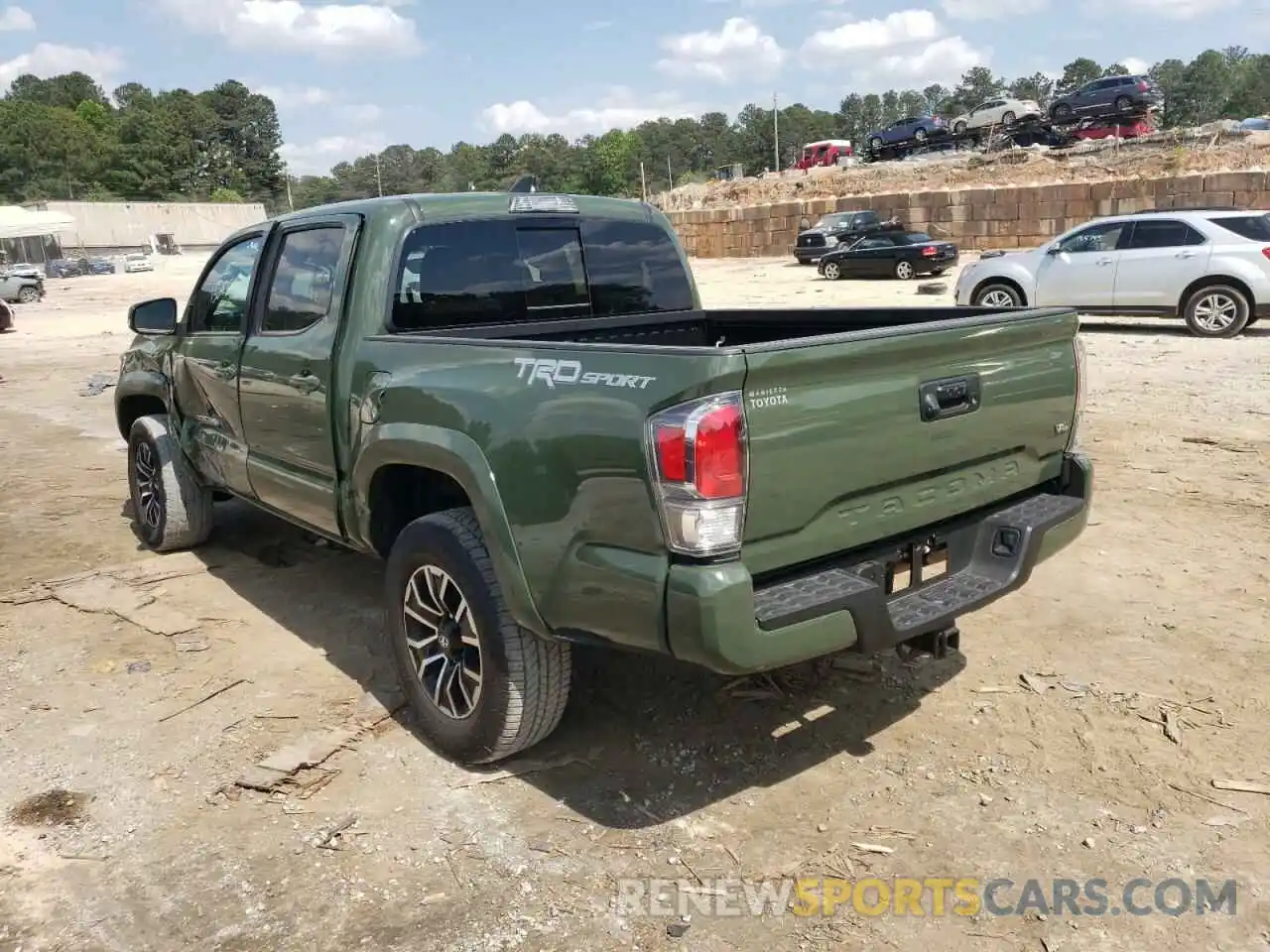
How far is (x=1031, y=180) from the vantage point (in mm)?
33469

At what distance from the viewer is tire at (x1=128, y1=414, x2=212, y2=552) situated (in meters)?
5.46

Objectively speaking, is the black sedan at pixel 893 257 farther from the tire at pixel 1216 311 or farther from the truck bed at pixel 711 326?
the truck bed at pixel 711 326

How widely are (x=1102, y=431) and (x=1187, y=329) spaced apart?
6.78 m

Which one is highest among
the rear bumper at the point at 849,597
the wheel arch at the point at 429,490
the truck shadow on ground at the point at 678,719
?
the wheel arch at the point at 429,490

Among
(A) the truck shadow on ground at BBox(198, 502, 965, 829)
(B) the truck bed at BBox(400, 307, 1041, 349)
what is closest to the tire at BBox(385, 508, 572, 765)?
(A) the truck shadow on ground at BBox(198, 502, 965, 829)

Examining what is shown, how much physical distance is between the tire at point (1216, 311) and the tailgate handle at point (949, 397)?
11821 millimetres

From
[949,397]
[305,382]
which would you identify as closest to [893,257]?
[305,382]

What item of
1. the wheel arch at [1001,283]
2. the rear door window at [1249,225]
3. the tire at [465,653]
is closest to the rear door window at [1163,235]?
the rear door window at [1249,225]

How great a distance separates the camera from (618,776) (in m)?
3.28

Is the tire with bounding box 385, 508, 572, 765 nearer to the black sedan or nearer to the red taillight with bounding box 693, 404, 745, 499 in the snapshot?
the red taillight with bounding box 693, 404, 745, 499

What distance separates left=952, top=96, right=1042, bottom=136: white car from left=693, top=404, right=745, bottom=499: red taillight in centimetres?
4322

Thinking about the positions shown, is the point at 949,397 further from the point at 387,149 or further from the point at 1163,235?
the point at 387,149

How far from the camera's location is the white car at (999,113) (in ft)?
131

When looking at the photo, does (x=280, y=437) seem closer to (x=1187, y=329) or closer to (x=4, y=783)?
(x=4, y=783)
